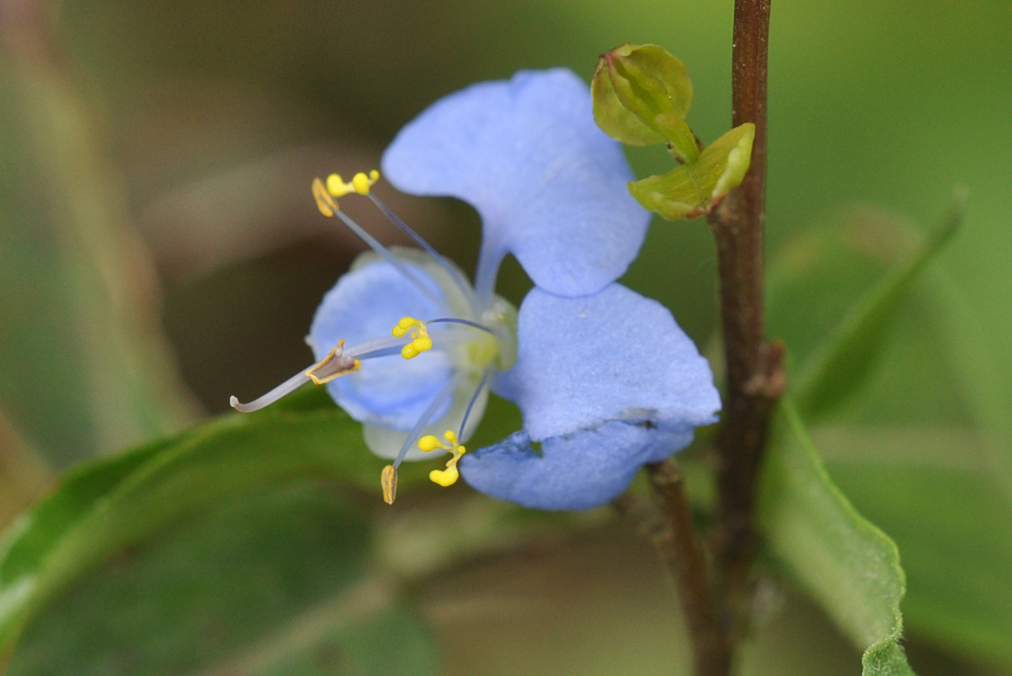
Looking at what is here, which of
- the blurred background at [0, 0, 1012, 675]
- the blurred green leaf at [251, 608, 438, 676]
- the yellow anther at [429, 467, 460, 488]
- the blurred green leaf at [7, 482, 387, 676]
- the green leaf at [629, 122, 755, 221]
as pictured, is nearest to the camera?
the green leaf at [629, 122, 755, 221]

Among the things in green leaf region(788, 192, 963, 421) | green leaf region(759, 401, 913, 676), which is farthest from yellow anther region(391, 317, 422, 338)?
green leaf region(788, 192, 963, 421)

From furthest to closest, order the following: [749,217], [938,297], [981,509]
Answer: [938,297], [981,509], [749,217]

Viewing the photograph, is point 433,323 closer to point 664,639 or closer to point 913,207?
point 664,639

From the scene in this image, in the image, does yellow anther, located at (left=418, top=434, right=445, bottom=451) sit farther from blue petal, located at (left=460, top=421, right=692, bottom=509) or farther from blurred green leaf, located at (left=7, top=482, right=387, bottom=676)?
blurred green leaf, located at (left=7, top=482, right=387, bottom=676)

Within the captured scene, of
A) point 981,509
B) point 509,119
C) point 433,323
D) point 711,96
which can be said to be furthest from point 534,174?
point 711,96

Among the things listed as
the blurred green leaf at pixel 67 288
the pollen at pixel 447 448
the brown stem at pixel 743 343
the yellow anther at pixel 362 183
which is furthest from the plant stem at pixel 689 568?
the blurred green leaf at pixel 67 288
